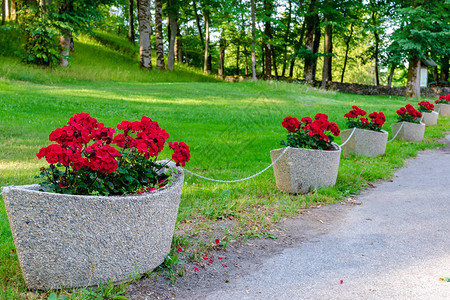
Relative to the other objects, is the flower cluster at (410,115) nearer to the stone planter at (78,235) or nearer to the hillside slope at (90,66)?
the stone planter at (78,235)

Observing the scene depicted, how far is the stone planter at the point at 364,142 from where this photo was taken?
9305 mm

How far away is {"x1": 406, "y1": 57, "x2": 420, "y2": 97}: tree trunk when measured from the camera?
28.6 meters

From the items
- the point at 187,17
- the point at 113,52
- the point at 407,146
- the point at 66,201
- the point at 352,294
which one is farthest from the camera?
the point at 187,17

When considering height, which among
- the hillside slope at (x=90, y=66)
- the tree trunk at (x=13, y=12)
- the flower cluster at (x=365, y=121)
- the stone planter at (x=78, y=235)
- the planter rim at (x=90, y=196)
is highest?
the tree trunk at (x=13, y=12)

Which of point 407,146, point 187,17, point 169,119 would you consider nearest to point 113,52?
point 187,17

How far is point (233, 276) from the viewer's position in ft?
12.3

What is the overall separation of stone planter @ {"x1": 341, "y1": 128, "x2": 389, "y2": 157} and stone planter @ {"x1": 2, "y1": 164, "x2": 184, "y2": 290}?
6.94m

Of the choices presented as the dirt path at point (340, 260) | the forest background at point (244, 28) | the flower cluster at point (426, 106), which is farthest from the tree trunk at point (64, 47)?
the dirt path at point (340, 260)

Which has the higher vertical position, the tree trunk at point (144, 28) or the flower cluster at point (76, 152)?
the tree trunk at point (144, 28)

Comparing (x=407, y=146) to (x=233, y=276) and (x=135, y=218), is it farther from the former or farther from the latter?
(x=135, y=218)

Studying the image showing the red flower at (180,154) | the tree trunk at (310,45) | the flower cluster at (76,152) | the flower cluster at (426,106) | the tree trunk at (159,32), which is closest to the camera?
the flower cluster at (76,152)

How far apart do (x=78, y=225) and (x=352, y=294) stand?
7.75 ft

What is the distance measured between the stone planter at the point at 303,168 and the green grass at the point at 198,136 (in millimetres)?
194

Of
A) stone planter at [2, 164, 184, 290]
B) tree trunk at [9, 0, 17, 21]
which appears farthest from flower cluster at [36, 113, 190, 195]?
tree trunk at [9, 0, 17, 21]
